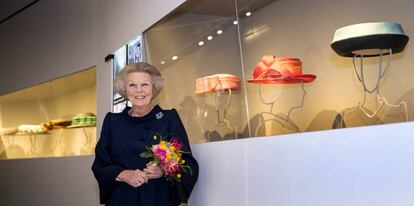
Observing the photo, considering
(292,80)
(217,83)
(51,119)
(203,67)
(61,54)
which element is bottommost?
(292,80)

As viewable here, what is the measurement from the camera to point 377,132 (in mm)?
1663

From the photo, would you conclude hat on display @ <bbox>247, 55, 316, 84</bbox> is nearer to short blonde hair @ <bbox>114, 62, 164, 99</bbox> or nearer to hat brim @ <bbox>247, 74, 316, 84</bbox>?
hat brim @ <bbox>247, 74, 316, 84</bbox>

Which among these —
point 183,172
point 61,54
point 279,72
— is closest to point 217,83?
point 183,172

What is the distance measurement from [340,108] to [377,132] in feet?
0.78

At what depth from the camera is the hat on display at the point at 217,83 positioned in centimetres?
269

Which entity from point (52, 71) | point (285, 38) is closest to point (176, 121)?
point (285, 38)

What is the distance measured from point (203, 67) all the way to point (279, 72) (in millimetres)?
845

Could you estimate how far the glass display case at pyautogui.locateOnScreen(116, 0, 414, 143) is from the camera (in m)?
1.72

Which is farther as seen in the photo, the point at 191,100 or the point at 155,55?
the point at 155,55

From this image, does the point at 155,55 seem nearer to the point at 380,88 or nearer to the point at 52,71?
the point at 380,88

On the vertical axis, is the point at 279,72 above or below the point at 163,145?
above

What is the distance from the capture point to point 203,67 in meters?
3.05

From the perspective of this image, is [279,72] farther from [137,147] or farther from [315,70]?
[137,147]

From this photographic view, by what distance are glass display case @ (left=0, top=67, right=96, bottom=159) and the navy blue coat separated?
261cm
